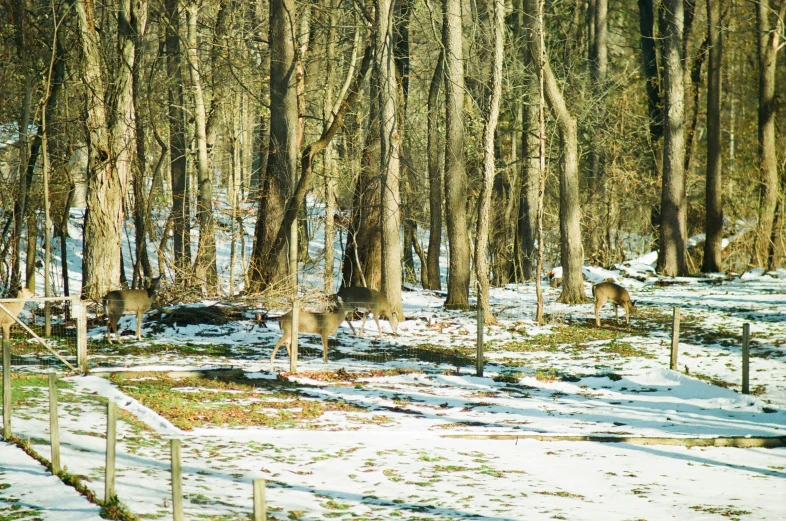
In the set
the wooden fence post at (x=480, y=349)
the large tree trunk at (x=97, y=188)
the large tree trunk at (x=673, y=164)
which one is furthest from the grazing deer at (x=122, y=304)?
the large tree trunk at (x=673, y=164)

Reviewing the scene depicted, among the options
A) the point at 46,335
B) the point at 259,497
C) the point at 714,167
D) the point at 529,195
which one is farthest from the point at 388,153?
the point at 259,497

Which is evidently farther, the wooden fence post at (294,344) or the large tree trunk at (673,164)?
the large tree trunk at (673,164)

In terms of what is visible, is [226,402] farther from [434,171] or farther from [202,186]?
[434,171]

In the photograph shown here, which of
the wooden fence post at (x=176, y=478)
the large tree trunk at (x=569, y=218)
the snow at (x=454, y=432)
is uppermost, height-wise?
the large tree trunk at (x=569, y=218)

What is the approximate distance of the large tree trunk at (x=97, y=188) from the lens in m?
22.0

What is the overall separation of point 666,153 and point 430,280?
8.95 metres

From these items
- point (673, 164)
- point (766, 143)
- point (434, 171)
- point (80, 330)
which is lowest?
point (80, 330)

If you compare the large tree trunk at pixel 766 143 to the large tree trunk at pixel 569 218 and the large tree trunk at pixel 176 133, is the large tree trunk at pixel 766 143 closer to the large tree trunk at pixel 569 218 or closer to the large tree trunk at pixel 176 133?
the large tree trunk at pixel 569 218

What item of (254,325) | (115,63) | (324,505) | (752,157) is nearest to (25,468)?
(324,505)

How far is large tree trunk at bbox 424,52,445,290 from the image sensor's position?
1044 inches

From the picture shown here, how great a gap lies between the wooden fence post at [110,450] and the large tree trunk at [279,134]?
15.9 m

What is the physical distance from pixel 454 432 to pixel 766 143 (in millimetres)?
22645

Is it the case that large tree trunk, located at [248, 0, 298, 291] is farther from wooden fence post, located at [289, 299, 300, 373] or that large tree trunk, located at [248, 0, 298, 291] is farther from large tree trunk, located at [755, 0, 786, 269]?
large tree trunk, located at [755, 0, 786, 269]

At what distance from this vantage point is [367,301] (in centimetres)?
1978
